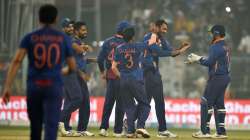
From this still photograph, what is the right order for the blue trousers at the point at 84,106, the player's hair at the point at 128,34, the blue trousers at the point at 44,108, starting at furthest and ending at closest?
the blue trousers at the point at 84,106
the player's hair at the point at 128,34
the blue trousers at the point at 44,108

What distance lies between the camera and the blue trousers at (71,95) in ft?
58.2

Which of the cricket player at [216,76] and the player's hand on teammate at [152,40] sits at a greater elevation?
the player's hand on teammate at [152,40]

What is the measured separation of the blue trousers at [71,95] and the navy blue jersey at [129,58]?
3.23ft

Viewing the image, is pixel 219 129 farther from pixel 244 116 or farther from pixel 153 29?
pixel 244 116

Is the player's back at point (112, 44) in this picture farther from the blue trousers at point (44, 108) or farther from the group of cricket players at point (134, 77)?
the blue trousers at point (44, 108)

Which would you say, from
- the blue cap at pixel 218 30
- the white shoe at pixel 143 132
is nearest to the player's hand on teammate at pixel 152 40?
the blue cap at pixel 218 30

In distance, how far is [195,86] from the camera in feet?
99.5

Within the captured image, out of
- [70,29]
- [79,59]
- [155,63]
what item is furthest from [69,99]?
[155,63]

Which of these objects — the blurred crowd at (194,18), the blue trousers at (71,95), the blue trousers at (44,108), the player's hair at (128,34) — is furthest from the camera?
the blurred crowd at (194,18)

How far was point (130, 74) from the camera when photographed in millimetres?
17625

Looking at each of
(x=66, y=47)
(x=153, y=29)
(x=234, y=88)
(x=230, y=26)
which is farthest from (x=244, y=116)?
(x=66, y=47)

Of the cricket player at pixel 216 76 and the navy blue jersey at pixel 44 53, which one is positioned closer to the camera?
the navy blue jersey at pixel 44 53

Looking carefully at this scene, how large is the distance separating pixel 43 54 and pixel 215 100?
7.63 m

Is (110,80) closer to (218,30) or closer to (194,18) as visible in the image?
(218,30)
